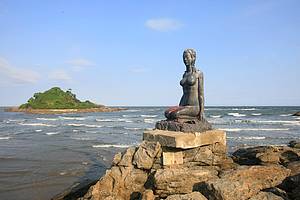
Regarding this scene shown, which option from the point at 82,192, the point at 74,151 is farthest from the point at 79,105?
the point at 82,192

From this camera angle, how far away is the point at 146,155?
647 cm

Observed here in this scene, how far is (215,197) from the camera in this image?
5062mm

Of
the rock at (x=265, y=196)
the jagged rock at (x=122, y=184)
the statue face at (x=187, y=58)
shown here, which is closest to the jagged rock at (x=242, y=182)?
the rock at (x=265, y=196)

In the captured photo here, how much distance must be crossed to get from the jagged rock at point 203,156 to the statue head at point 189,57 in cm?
196

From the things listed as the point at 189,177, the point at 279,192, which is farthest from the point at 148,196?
the point at 279,192

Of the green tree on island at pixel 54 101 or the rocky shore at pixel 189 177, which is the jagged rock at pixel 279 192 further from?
the green tree on island at pixel 54 101

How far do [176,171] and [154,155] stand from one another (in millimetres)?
789

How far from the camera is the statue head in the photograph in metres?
7.29

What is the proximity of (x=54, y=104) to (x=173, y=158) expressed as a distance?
93.8 m

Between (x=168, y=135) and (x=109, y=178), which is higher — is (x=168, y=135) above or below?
above

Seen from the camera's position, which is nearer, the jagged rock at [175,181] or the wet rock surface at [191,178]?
the wet rock surface at [191,178]

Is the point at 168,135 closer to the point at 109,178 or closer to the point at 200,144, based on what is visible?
the point at 200,144

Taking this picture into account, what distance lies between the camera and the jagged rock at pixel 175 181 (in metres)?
5.72

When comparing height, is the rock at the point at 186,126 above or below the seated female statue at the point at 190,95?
below
